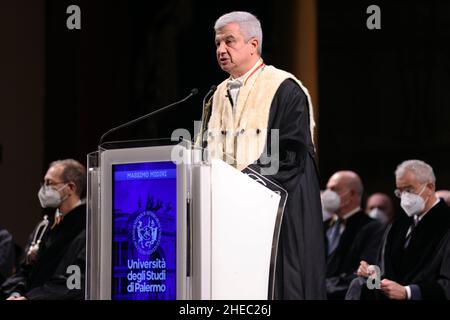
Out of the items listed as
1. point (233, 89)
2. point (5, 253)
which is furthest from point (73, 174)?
point (233, 89)

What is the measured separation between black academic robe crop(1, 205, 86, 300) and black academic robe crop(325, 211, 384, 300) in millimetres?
1889

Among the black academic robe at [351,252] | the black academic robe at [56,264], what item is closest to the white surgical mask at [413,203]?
the black academic robe at [351,252]

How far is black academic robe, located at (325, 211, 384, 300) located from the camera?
25.2 feet

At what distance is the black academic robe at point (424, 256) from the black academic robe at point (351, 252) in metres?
0.88

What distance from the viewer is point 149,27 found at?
1019 cm

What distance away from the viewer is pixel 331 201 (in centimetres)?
852

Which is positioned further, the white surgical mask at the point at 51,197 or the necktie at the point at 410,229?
the white surgical mask at the point at 51,197

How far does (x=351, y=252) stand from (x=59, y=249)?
227cm

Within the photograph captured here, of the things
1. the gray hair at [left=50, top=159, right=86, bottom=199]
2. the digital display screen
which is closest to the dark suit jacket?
the gray hair at [left=50, top=159, right=86, bottom=199]

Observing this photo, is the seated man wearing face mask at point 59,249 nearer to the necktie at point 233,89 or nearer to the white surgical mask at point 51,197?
the white surgical mask at point 51,197

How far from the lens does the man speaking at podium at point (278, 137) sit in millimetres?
4453

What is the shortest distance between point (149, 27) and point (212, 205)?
20.9 ft
